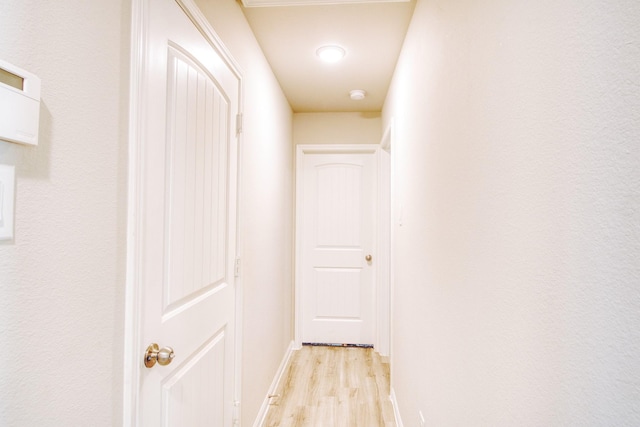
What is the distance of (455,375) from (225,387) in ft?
3.38

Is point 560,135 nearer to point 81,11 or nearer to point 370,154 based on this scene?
point 81,11

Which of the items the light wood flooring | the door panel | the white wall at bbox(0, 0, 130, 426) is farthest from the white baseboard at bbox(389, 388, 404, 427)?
the white wall at bbox(0, 0, 130, 426)

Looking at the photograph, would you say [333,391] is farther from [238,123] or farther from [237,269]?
[238,123]

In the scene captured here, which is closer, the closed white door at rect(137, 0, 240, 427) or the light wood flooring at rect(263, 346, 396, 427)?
the closed white door at rect(137, 0, 240, 427)

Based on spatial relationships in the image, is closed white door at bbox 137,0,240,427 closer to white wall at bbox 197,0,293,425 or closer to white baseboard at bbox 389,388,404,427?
white wall at bbox 197,0,293,425

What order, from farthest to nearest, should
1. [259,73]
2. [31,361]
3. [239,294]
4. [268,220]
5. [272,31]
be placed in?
[268,220] → [259,73] → [272,31] → [239,294] → [31,361]

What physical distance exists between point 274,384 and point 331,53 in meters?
2.41

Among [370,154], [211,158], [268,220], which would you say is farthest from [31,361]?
[370,154]

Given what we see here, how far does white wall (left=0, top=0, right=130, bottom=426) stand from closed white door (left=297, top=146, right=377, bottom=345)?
107 inches

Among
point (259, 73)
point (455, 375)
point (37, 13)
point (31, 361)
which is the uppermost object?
point (259, 73)

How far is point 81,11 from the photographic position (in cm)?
73

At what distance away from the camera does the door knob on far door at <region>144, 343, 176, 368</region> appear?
37.5 inches

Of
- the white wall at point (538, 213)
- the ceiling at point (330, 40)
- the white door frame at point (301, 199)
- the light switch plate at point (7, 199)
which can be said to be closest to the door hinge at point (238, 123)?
the ceiling at point (330, 40)

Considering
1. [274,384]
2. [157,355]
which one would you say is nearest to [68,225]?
[157,355]
